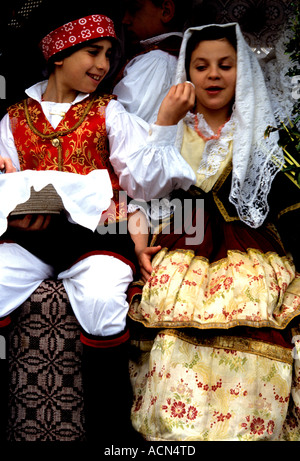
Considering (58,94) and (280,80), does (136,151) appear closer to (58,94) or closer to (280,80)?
(58,94)

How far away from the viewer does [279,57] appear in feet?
9.36

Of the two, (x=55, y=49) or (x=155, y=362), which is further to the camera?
(x=55, y=49)

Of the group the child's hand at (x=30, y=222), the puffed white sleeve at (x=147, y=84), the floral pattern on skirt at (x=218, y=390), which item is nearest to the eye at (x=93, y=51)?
the puffed white sleeve at (x=147, y=84)

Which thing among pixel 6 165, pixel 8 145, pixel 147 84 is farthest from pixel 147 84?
pixel 6 165

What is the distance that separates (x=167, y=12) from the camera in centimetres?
307

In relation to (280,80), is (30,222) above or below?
below

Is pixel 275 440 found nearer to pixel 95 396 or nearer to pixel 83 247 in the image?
pixel 95 396

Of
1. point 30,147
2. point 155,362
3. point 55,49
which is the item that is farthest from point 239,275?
point 55,49

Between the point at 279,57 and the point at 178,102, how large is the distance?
67 cm

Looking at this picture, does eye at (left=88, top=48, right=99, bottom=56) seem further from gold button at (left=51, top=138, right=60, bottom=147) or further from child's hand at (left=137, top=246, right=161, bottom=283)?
child's hand at (left=137, top=246, right=161, bottom=283)

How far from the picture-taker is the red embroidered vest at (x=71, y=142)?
2654 millimetres

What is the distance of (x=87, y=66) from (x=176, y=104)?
463 millimetres

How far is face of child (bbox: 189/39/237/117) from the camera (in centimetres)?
266

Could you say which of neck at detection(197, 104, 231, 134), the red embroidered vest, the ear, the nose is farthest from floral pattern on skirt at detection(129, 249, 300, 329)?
the ear
